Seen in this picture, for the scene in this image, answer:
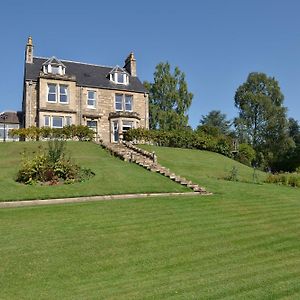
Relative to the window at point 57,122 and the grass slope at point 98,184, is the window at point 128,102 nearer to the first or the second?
the window at point 57,122

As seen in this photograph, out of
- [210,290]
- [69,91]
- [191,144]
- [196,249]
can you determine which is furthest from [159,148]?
[210,290]

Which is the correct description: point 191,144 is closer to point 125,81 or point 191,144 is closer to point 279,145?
point 125,81

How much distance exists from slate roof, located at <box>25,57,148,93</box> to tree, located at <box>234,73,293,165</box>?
20.8 meters

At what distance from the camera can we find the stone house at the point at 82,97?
133ft

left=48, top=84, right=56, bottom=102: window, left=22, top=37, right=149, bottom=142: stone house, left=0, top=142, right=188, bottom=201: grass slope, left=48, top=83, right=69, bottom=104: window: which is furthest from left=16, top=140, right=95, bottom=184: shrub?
left=48, top=83, right=69, bottom=104: window

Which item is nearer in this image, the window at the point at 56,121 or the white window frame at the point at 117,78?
the window at the point at 56,121

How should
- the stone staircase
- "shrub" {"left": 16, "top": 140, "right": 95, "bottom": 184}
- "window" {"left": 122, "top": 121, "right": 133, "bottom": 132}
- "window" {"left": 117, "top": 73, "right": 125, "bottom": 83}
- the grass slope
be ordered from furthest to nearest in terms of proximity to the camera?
"window" {"left": 117, "top": 73, "right": 125, "bottom": 83} → "window" {"left": 122, "top": 121, "right": 133, "bottom": 132} → the stone staircase → "shrub" {"left": 16, "top": 140, "right": 95, "bottom": 184} → the grass slope

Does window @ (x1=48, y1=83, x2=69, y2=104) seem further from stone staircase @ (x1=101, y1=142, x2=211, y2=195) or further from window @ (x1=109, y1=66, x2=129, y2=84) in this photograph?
stone staircase @ (x1=101, y1=142, x2=211, y2=195)

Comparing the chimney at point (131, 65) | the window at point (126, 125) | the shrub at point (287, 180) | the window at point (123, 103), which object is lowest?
the shrub at point (287, 180)

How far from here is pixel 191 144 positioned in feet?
127

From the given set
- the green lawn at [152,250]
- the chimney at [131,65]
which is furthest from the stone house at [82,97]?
the green lawn at [152,250]

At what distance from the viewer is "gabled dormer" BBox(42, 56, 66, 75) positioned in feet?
136

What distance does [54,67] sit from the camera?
4184cm

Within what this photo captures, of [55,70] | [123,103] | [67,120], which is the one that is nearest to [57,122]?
[67,120]
